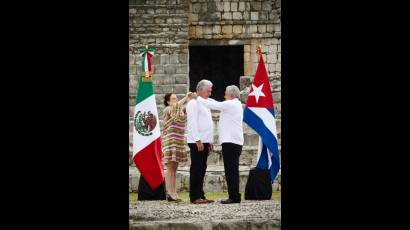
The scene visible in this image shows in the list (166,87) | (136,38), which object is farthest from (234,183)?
(136,38)

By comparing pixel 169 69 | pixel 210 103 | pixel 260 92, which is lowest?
pixel 210 103

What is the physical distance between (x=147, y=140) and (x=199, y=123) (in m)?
0.66

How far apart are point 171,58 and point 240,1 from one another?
2.00 meters

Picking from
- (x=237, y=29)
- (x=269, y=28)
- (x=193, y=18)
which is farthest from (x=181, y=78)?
(x=269, y=28)

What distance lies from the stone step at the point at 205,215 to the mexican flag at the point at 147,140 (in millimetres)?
340

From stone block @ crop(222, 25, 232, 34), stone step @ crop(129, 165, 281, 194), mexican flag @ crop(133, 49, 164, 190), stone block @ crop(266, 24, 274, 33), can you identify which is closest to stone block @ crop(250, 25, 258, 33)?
stone block @ crop(266, 24, 274, 33)

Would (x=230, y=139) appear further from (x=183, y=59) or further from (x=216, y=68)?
(x=216, y=68)

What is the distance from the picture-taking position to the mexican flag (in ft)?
23.6

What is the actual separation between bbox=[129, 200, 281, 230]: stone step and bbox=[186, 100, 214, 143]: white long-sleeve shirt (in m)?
0.77

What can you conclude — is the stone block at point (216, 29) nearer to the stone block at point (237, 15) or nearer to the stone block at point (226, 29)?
the stone block at point (226, 29)

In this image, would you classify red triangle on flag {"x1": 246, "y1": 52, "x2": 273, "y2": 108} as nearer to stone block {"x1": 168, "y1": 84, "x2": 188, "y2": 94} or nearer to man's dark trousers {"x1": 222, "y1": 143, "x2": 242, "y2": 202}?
man's dark trousers {"x1": 222, "y1": 143, "x2": 242, "y2": 202}

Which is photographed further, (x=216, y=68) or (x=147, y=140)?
(x=216, y=68)

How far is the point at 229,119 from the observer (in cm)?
709

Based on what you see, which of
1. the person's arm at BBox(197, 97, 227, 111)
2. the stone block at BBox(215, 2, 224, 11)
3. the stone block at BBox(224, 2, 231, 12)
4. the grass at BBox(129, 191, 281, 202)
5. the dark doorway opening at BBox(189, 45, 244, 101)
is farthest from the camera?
the dark doorway opening at BBox(189, 45, 244, 101)
